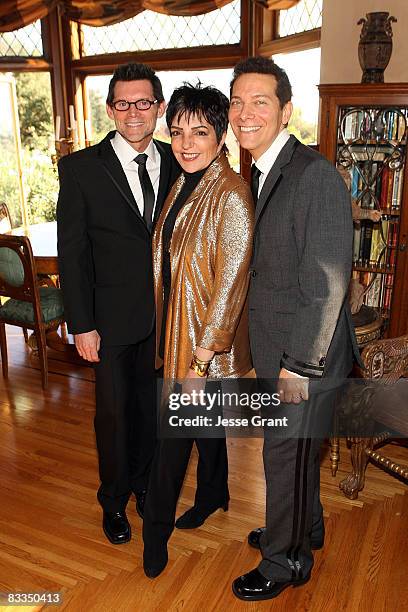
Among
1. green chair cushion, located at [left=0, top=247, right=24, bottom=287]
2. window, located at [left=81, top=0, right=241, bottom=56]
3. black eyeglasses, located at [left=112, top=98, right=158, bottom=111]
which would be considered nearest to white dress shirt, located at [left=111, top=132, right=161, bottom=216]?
black eyeglasses, located at [left=112, top=98, right=158, bottom=111]

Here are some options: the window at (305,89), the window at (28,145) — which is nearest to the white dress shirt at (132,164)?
the window at (305,89)

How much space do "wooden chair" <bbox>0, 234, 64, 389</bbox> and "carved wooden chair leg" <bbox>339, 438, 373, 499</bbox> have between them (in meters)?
1.97

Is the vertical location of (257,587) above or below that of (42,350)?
below

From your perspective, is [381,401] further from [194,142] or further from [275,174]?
[194,142]

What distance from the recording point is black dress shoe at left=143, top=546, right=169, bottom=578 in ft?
6.88

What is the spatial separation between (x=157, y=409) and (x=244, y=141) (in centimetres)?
118

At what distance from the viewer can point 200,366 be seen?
6.20 feet

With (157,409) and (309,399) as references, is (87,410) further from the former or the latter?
(309,399)

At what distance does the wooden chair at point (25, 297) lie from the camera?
344 cm

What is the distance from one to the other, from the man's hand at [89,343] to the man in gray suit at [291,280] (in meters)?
0.60

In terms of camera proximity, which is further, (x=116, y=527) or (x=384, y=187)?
(x=384, y=187)

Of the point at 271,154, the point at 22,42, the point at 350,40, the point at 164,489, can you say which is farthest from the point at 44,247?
the point at 22,42

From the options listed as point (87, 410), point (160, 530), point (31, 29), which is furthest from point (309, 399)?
point (31, 29)

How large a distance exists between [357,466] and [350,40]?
9.29ft
